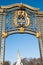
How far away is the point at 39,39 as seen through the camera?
17781 mm

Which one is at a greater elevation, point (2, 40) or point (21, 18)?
point (21, 18)

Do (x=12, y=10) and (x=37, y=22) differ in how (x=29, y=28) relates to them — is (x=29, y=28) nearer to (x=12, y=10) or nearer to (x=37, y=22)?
(x=37, y=22)

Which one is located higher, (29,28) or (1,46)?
(29,28)

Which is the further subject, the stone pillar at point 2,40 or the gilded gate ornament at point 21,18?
the gilded gate ornament at point 21,18

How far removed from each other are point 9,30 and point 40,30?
2783 mm

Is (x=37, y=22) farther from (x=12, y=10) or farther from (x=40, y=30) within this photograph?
(x=12, y=10)

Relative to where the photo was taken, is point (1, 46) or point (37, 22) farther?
point (37, 22)

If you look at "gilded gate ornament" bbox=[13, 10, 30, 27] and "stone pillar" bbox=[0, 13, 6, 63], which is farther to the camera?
"gilded gate ornament" bbox=[13, 10, 30, 27]

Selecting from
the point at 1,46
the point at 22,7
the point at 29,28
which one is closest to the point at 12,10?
the point at 22,7

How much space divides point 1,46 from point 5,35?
1.01m

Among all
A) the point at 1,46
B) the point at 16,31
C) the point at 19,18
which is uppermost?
the point at 19,18

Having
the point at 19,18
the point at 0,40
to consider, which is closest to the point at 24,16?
the point at 19,18

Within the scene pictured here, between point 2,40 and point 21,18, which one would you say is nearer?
point 2,40

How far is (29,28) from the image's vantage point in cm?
1791
